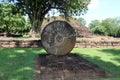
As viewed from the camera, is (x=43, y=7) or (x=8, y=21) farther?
(x=8, y=21)

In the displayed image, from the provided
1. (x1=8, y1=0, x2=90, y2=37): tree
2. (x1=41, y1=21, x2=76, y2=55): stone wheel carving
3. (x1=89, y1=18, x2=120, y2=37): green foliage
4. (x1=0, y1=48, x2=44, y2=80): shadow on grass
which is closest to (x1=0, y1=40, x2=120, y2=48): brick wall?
(x1=0, y1=48, x2=44, y2=80): shadow on grass

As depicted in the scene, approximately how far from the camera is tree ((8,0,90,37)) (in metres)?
37.0

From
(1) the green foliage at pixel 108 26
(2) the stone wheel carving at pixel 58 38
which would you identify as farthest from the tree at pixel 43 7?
(1) the green foliage at pixel 108 26

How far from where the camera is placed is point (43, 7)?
39125 millimetres

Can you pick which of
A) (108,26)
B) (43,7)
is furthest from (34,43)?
(108,26)

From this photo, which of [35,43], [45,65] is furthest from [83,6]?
[45,65]

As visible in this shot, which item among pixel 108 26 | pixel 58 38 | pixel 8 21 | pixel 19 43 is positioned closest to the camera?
pixel 58 38

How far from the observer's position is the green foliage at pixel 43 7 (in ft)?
121

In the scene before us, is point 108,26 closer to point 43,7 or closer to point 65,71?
point 43,7

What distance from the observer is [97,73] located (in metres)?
10.4

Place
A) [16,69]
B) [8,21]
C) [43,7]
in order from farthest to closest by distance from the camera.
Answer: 1. [8,21]
2. [43,7]
3. [16,69]

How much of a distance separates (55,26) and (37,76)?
4.47 meters

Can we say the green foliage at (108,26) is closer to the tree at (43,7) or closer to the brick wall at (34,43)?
the tree at (43,7)

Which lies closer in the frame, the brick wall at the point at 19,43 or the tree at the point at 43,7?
the brick wall at the point at 19,43
